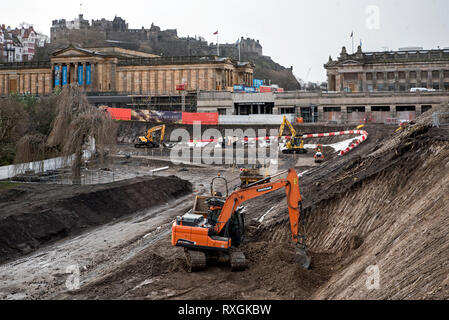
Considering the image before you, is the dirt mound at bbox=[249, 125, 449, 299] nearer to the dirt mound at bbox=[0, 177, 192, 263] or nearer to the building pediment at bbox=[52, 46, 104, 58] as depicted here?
the dirt mound at bbox=[0, 177, 192, 263]

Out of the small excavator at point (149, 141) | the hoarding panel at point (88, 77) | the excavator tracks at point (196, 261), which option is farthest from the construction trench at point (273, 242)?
the hoarding panel at point (88, 77)

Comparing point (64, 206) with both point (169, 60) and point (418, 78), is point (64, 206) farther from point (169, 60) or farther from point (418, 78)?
point (418, 78)

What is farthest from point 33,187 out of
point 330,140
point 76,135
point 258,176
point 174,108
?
point 174,108

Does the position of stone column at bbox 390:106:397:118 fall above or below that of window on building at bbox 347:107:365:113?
below

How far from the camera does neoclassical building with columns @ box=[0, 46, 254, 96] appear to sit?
283ft

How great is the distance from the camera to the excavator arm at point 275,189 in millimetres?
19453

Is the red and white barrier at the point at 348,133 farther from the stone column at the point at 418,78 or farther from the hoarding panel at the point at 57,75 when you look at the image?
the hoarding panel at the point at 57,75

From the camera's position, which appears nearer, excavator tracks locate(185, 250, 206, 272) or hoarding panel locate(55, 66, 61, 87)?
excavator tracks locate(185, 250, 206, 272)

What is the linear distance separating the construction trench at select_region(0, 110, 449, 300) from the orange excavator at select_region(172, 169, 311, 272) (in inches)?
19.3

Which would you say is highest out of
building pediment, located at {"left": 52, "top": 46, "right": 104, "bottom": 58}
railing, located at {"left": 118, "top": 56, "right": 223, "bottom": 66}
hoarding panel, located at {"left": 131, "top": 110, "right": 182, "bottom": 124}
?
building pediment, located at {"left": 52, "top": 46, "right": 104, "bottom": 58}

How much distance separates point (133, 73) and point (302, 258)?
76808 millimetres

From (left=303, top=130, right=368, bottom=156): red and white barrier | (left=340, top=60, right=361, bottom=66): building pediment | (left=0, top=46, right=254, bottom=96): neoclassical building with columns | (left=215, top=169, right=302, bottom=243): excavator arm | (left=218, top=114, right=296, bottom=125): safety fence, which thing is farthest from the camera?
(left=0, top=46, right=254, bottom=96): neoclassical building with columns

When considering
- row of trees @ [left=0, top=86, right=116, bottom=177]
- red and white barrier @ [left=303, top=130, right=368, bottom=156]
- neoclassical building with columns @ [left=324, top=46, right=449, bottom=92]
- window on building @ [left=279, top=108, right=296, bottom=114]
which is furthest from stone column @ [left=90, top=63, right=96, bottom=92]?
row of trees @ [left=0, top=86, right=116, bottom=177]
